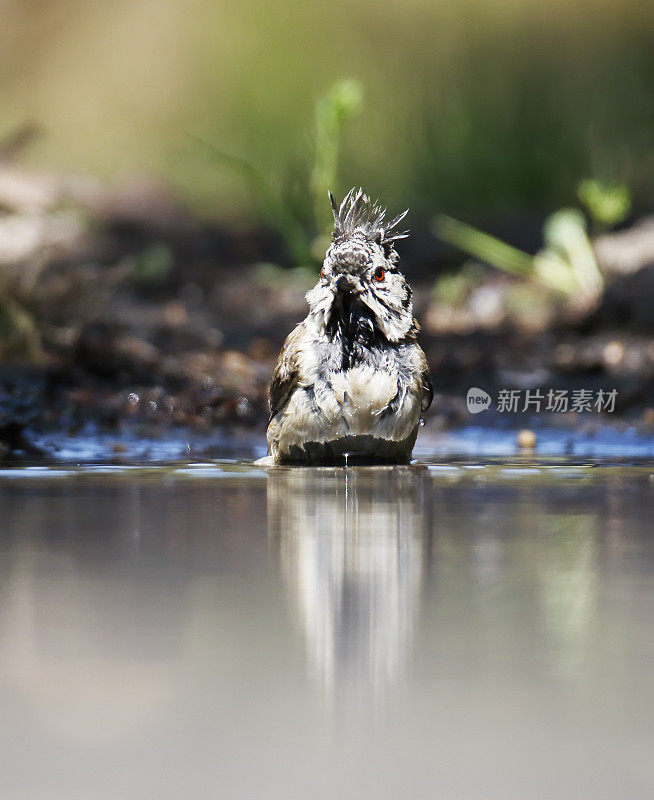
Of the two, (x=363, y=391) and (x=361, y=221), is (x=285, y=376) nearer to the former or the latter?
(x=363, y=391)

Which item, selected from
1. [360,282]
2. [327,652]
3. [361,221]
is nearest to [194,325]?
[361,221]

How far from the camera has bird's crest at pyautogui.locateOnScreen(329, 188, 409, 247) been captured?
5.50 m

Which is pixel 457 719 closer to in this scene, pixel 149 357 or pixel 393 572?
pixel 393 572

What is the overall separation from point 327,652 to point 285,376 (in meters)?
3.21

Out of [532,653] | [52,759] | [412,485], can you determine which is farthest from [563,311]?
[52,759]

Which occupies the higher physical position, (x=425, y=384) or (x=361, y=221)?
(x=361, y=221)

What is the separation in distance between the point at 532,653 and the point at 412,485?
2569 mm

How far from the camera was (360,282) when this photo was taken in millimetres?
5363

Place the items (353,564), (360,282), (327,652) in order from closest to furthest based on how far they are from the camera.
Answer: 1. (327,652)
2. (353,564)
3. (360,282)

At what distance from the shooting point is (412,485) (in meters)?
4.90

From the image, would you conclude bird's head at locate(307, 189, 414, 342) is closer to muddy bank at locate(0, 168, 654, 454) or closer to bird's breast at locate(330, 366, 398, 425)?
bird's breast at locate(330, 366, 398, 425)

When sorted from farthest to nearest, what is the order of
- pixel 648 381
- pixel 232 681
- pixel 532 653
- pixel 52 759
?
pixel 648 381 < pixel 532 653 < pixel 232 681 < pixel 52 759

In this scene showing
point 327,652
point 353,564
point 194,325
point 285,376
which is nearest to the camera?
point 327,652

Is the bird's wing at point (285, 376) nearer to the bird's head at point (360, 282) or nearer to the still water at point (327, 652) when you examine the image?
the bird's head at point (360, 282)
